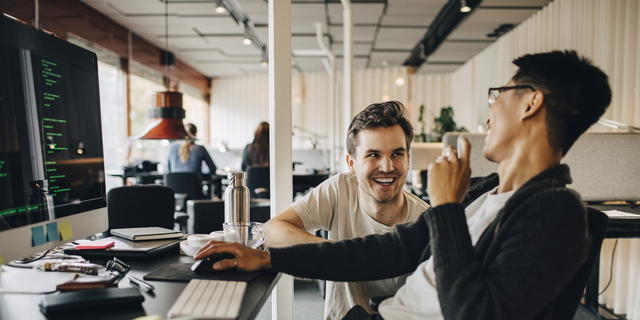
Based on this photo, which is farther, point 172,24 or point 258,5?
point 172,24

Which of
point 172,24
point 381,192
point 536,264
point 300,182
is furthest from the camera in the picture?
point 172,24

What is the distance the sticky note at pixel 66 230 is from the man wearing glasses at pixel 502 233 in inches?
12.6

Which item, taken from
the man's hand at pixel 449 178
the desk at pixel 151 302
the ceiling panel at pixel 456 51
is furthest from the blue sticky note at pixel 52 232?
the ceiling panel at pixel 456 51

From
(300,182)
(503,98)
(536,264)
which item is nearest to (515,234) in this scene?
(536,264)

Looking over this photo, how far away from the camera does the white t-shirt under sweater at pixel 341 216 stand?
4.67ft

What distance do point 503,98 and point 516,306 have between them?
520mm

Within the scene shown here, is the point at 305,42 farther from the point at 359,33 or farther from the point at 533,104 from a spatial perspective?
the point at 533,104

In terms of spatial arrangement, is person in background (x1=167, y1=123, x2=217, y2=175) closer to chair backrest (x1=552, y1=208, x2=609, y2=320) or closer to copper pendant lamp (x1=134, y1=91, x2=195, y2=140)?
copper pendant lamp (x1=134, y1=91, x2=195, y2=140)

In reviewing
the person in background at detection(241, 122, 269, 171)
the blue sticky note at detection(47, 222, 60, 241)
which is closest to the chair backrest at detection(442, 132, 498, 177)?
the blue sticky note at detection(47, 222, 60, 241)

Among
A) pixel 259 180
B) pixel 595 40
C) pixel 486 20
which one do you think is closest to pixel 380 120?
pixel 259 180

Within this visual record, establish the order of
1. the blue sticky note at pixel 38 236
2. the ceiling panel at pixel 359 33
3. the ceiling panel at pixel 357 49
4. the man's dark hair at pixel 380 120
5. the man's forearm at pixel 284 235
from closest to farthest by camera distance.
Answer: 1. the blue sticky note at pixel 38 236
2. the man's forearm at pixel 284 235
3. the man's dark hair at pixel 380 120
4. the ceiling panel at pixel 359 33
5. the ceiling panel at pixel 357 49

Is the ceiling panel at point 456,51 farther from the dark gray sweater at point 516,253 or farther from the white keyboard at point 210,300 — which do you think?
the white keyboard at point 210,300

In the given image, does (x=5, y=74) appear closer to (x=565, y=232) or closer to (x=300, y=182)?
(x=565, y=232)

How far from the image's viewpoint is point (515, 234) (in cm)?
85
